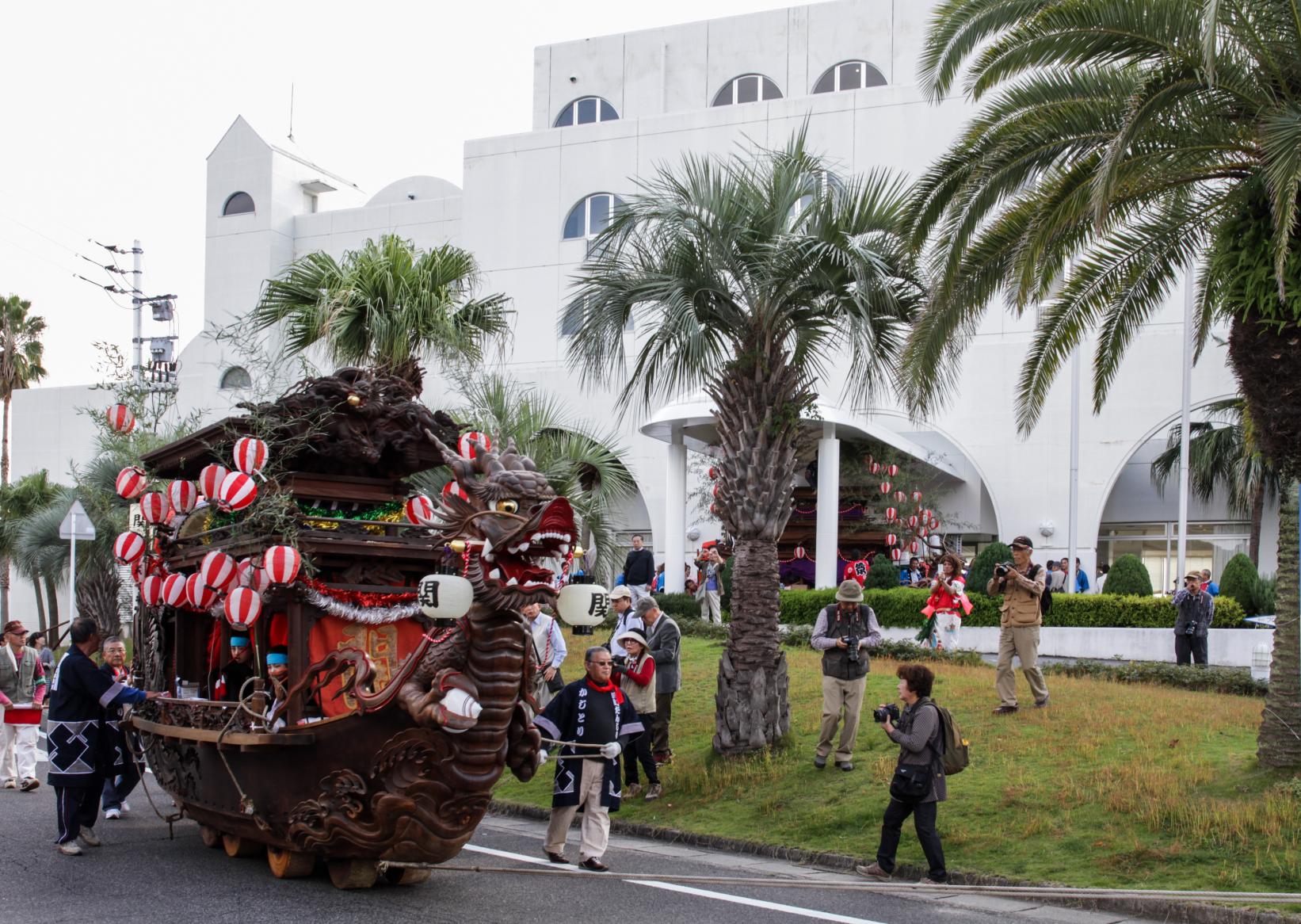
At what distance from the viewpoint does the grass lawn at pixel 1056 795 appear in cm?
930

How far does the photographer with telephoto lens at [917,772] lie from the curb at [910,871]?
1.25ft

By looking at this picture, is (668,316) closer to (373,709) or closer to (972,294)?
(972,294)

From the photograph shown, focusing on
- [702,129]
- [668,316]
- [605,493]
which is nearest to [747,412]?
[668,316]

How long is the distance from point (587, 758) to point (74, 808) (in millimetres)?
4236

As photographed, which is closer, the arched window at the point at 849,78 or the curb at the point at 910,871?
the curb at the point at 910,871

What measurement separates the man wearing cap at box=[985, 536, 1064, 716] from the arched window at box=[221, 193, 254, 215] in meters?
37.6

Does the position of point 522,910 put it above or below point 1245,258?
below

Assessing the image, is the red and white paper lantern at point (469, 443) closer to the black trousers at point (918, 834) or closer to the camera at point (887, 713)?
the camera at point (887, 713)

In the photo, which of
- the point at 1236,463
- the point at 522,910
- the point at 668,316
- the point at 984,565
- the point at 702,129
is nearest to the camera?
the point at 522,910

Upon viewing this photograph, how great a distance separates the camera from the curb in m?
8.27

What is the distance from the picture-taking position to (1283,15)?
10.2 m

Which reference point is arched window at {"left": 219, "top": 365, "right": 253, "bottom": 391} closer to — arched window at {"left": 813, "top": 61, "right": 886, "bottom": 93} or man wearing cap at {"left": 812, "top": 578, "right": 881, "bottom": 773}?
arched window at {"left": 813, "top": 61, "right": 886, "bottom": 93}

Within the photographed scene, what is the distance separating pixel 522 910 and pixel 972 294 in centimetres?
716

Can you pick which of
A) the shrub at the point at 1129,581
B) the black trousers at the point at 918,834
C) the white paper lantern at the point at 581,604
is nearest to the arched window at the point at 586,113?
the shrub at the point at 1129,581
